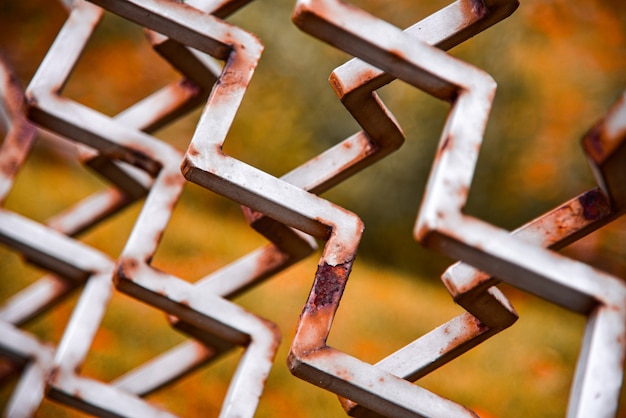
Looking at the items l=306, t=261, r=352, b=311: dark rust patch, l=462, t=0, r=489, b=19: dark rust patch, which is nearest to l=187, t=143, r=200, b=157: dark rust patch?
l=306, t=261, r=352, b=311: dark rust patch

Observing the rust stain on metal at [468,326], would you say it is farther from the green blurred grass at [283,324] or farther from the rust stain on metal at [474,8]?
the green blurred grass at [283,324]

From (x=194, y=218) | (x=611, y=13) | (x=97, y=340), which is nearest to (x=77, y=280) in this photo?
(x=97, y=340)

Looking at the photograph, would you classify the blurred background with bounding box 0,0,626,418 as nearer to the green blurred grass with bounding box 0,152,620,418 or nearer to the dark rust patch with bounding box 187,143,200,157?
the green blurred grass with bounding box 0,152,620,418

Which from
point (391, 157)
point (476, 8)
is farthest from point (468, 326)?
point (391, 157)

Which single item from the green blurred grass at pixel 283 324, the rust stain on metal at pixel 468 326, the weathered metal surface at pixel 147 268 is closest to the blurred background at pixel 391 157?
the green blurred grass at pixel 283 324

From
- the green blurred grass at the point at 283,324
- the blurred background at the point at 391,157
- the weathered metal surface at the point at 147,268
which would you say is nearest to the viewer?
the weathered metal surface at the point at 147,268

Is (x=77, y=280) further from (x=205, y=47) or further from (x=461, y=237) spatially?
(x=461, y=237)
